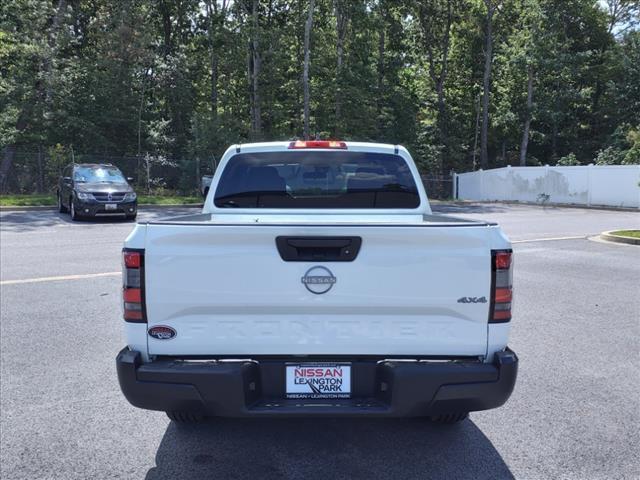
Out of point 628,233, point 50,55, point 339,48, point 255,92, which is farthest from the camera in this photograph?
point 339,48

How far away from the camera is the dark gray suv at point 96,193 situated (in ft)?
55.4

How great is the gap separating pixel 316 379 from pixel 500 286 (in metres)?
1.09

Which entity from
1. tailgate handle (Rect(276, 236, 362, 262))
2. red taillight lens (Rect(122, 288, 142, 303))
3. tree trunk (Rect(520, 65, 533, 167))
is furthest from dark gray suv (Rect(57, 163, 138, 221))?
tree trunk (Rect(520, 65, 533, 167))

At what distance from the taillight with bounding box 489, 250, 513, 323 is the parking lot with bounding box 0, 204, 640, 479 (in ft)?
3.18

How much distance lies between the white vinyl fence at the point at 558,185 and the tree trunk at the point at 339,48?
29.6 feet

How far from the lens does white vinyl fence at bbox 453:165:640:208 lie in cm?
2812

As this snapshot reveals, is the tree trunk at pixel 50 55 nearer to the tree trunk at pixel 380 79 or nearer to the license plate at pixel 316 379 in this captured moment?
the tree trunk at pixel 380 79

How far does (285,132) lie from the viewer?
118 ft

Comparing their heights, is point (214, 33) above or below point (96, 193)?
above

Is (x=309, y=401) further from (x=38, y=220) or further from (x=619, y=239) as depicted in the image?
(x=38, y=220)

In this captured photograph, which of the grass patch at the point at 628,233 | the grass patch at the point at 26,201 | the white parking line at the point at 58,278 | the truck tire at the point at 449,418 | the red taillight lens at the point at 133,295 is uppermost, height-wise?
the red taillight lens at the point at 133,295

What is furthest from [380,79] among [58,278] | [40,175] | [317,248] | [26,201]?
[317,248]

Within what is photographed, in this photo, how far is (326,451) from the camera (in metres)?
3.57

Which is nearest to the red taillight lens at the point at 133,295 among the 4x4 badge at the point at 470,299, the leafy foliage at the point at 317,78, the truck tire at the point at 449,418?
the 4x4 badge at the point at 470,299
